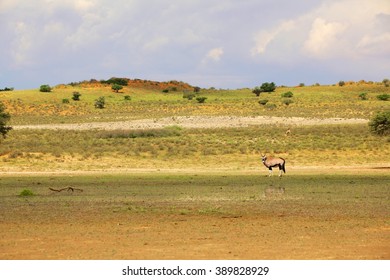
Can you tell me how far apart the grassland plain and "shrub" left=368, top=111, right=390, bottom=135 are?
34.5ft

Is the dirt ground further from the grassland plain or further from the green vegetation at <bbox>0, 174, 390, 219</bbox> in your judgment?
the green vegetation at <bbox>0, 174, 390, 219</bbox>

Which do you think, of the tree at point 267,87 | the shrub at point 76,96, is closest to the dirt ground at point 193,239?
the shrub at point 76,96

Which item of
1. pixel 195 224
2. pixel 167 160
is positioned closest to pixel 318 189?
pixel 195 224

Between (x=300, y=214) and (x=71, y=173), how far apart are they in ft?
66.2

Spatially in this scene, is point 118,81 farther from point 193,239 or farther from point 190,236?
point 193,239

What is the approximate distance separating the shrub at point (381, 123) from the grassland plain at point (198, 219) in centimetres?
1052

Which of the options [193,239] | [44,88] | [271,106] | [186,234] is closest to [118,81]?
[44,88]

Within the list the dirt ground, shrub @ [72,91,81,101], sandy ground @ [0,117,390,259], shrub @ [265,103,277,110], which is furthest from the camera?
shrub @ [72,91,81,101]

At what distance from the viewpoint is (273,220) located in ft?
72.0

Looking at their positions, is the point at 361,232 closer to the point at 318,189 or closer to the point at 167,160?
the point at 318,189

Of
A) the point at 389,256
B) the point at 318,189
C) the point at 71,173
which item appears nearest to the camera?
the point at 389,256

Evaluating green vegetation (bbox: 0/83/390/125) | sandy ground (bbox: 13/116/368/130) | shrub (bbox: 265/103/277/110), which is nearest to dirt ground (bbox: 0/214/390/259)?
sandy ground (bbox: 13/116/368/130)

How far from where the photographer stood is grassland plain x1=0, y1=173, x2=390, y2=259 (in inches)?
652

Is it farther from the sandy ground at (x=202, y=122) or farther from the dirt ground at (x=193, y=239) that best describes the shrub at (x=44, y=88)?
the dirt ground at (x=193, y=239)
